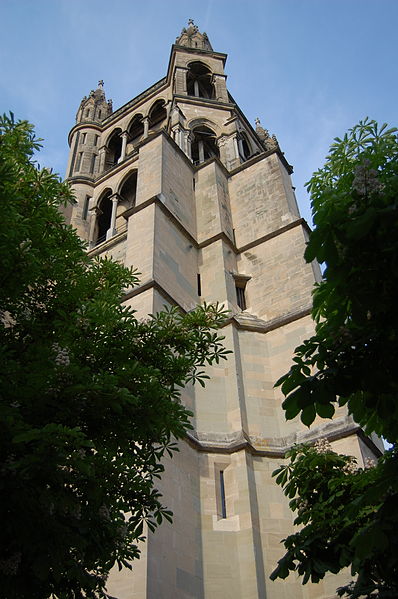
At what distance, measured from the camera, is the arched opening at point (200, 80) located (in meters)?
28.1

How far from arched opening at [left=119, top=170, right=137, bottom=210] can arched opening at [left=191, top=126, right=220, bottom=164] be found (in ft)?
8.19

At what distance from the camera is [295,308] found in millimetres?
13594

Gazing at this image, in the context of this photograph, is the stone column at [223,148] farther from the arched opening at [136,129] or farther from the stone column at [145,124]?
the arched opening at [136,129]

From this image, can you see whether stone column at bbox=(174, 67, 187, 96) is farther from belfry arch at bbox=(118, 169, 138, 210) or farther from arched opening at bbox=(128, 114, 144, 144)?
belfry arch at bbox=(118, 169, 138, 210)

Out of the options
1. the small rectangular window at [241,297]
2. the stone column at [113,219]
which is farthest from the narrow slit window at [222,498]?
the stone column at [113,219]

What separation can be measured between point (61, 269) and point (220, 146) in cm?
1805

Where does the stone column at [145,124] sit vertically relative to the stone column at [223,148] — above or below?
above

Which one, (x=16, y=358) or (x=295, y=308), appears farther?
(x=295, y=308)

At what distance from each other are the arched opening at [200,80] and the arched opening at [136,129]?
3197 mm

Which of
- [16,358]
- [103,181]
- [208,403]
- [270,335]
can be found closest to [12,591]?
[16,358]

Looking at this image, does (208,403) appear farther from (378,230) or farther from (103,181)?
(103,181)

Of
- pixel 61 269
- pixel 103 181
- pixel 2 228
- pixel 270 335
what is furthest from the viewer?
pixel 103 181

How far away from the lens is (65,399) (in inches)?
173

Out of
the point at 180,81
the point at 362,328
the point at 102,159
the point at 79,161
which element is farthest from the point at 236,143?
the point at 362,328
